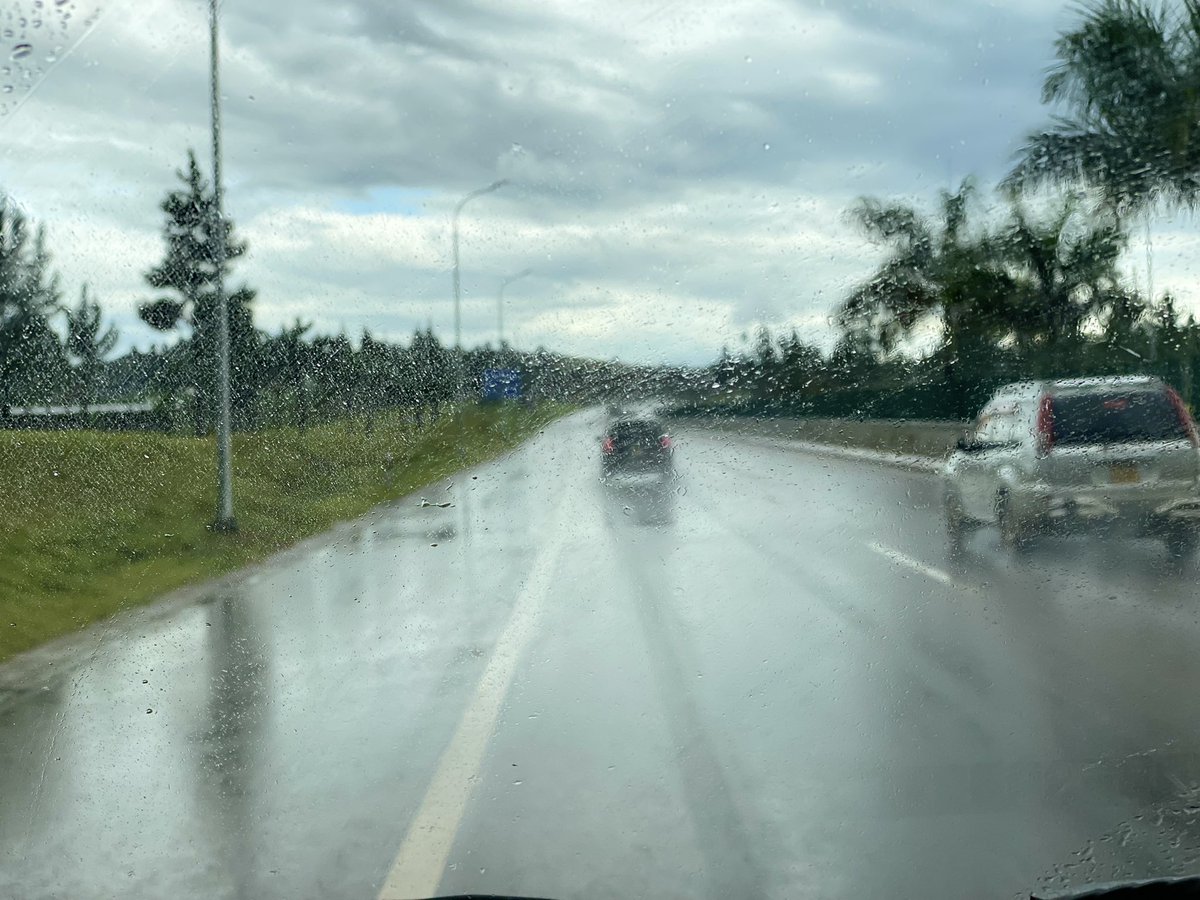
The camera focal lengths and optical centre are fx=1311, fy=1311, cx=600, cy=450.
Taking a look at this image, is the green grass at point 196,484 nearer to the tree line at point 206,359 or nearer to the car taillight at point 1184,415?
the tree line at point 206,359

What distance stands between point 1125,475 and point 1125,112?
4.81 feet

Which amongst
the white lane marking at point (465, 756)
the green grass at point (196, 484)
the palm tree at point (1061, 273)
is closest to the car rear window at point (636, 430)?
the green grass at point (196, 484)

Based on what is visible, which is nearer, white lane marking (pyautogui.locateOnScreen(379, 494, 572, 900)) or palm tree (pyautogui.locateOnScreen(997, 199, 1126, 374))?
white lane marking (pyautogui.locateOnScreen(379, 494, 572, 900))

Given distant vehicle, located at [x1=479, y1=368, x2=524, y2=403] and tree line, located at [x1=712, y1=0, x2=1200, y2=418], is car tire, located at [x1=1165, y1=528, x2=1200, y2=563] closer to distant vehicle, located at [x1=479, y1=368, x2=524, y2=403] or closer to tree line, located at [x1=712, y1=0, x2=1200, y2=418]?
tree line, located at [x1=712, y1=0, x2=1200, y2=418]

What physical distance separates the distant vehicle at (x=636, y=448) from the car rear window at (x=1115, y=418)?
60.1 inches

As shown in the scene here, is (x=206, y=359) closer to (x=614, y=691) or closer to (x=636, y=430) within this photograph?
(x=636, y=430)

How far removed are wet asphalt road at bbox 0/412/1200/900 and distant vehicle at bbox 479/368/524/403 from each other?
270mm

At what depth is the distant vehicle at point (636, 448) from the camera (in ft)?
17.0

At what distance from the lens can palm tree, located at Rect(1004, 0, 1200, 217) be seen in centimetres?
463

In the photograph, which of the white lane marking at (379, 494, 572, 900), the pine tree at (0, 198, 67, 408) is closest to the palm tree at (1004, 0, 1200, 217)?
the white lane marking at (379, 494, 572, 900)

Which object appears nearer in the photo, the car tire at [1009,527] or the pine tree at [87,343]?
the pine tree at [87,343]

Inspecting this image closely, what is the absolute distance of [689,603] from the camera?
18.8 ft

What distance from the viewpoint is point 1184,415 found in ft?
16.6

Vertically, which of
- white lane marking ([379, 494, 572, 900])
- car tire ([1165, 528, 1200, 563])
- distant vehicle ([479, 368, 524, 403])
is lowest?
white lane marking ([379, 494, 572, 900])
